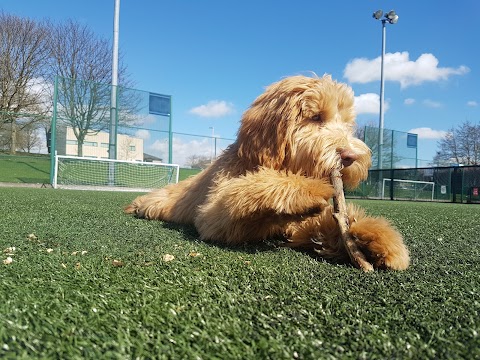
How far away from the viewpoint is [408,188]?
57.6ft

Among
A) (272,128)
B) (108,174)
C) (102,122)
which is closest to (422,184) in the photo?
(108,174)

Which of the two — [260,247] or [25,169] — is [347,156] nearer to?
[260,247]

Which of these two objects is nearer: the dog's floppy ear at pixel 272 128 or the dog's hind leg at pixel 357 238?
the dog's hind leg at pixel 357 238

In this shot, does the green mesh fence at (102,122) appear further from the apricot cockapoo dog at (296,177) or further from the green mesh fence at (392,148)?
the apricot cockapoo dog at (296,177)

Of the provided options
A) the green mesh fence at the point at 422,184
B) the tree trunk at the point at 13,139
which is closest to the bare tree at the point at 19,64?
the tree trunk at the point at 13,139

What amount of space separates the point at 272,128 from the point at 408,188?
17.2 metres

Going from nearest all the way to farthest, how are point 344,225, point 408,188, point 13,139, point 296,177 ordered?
point 344,225 < point 296,177 < point 13,139 < point 408,188

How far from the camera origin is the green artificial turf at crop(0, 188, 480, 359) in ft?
2.69

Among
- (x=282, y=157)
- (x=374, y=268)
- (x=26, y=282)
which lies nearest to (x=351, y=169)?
(x=282, y=157)

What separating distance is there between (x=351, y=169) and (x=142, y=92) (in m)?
14.4

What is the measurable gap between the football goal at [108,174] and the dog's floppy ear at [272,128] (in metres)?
11.2

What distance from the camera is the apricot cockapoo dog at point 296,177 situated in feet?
5.74

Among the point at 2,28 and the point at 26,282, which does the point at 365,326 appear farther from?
the point at 2,28

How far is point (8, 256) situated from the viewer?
1597 mm
